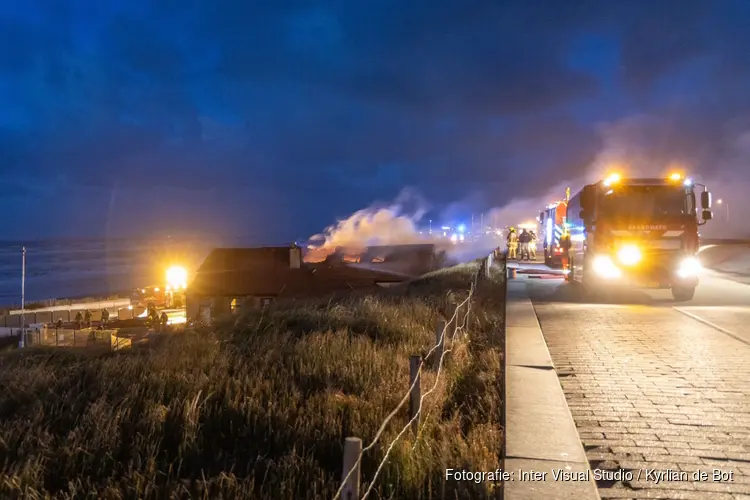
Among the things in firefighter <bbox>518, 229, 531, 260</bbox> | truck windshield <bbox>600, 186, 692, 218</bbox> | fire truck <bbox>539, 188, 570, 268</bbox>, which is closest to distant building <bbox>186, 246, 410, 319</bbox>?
firefighter <bbox>518, 229, 531, 260</bbox>

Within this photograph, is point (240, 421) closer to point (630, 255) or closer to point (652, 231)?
point (630, 255)

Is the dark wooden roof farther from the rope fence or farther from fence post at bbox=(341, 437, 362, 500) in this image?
fence post at bbox=(341, 437, 362, 500)

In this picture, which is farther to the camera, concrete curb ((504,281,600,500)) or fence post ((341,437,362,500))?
concrete curb ((504,281,600,500))

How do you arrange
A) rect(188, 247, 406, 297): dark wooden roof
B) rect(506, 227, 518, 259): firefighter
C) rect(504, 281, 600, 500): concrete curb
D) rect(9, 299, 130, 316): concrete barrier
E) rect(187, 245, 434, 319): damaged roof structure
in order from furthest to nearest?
rect(9, 299, 130, 316): concrete barrier < rect(506, 227, 518, 259): firefighter < rect(188, 247, 406, 297): dark wooden roof < rect(187, 245, 434, 319): damaged roof structure < rect(504, 281, 600, 500): concrete curb

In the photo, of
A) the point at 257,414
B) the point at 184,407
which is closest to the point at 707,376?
the point at 257,414

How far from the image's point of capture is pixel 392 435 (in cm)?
460

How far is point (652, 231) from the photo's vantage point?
1382cm

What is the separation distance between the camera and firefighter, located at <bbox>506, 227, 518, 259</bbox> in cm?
3442

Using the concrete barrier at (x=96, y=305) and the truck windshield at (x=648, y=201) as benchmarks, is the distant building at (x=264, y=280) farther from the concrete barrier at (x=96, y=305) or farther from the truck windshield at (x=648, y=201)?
the truck windshield at (x=648, y=201)

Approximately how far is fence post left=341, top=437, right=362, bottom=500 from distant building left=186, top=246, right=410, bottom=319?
26997mm

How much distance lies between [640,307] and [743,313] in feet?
6.66

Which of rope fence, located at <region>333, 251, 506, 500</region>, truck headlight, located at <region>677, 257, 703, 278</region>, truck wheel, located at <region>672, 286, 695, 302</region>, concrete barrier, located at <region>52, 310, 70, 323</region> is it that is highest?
truck headlight, located at <region>677, 257, 703, 278</region>

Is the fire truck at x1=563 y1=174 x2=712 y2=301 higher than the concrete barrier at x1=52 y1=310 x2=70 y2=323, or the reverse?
the fire truck at x1=563 y1=174 x2=712 y2=301

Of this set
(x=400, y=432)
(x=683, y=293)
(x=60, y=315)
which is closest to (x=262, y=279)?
(x=60, y=315)
